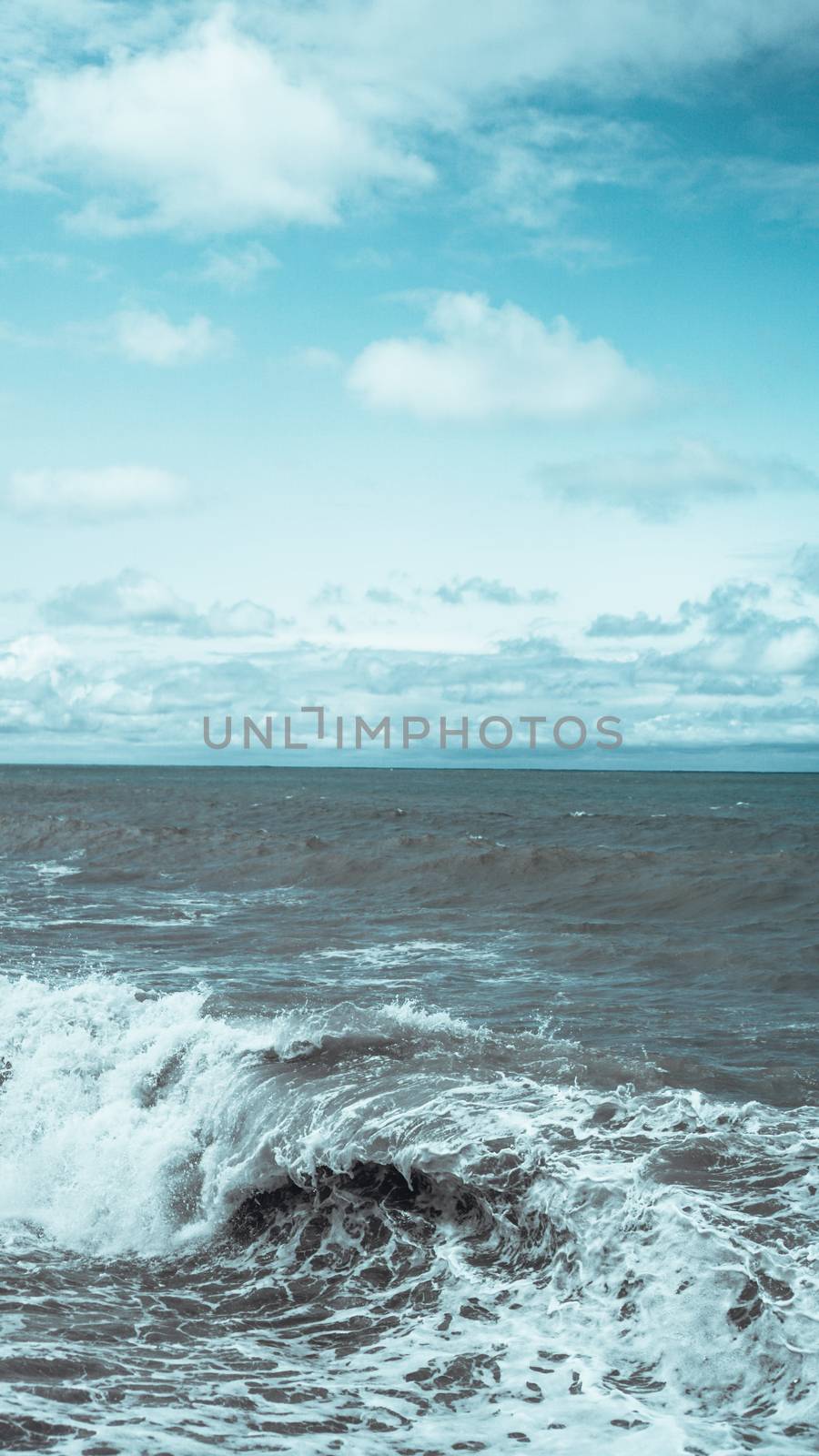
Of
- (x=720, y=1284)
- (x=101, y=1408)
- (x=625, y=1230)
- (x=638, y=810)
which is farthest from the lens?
(x=638, y=810)

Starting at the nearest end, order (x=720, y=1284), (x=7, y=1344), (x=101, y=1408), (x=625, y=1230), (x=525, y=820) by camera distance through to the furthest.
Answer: (x=101, y=1408) → (x=7, y=1344) → (x=720, y=1284) → (x=625, y=1230) → (x=525, y=820)

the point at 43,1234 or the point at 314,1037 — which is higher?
the point at 314,1037

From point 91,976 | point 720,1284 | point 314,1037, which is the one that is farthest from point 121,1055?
point 720,1284

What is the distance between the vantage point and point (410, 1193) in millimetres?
7223

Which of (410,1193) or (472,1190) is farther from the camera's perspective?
(410,1193)

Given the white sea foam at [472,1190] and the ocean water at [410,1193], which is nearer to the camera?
the ocean water at [410,1193]

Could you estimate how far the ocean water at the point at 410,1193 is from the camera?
4824 millimetres

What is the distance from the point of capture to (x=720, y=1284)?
556cm

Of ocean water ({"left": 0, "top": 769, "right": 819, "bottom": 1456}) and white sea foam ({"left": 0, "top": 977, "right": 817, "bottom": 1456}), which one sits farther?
white sea foam ({"left": 0, "top": 977, "right": 817, "bottom": 1456})

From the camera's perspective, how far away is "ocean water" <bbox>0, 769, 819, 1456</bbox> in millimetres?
4824

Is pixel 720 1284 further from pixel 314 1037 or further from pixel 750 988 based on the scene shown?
pixel 750 988

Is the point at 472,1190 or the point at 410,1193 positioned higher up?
the point at 472,1190

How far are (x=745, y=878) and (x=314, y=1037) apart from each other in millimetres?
13299

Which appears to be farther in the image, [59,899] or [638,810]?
[638,810]
